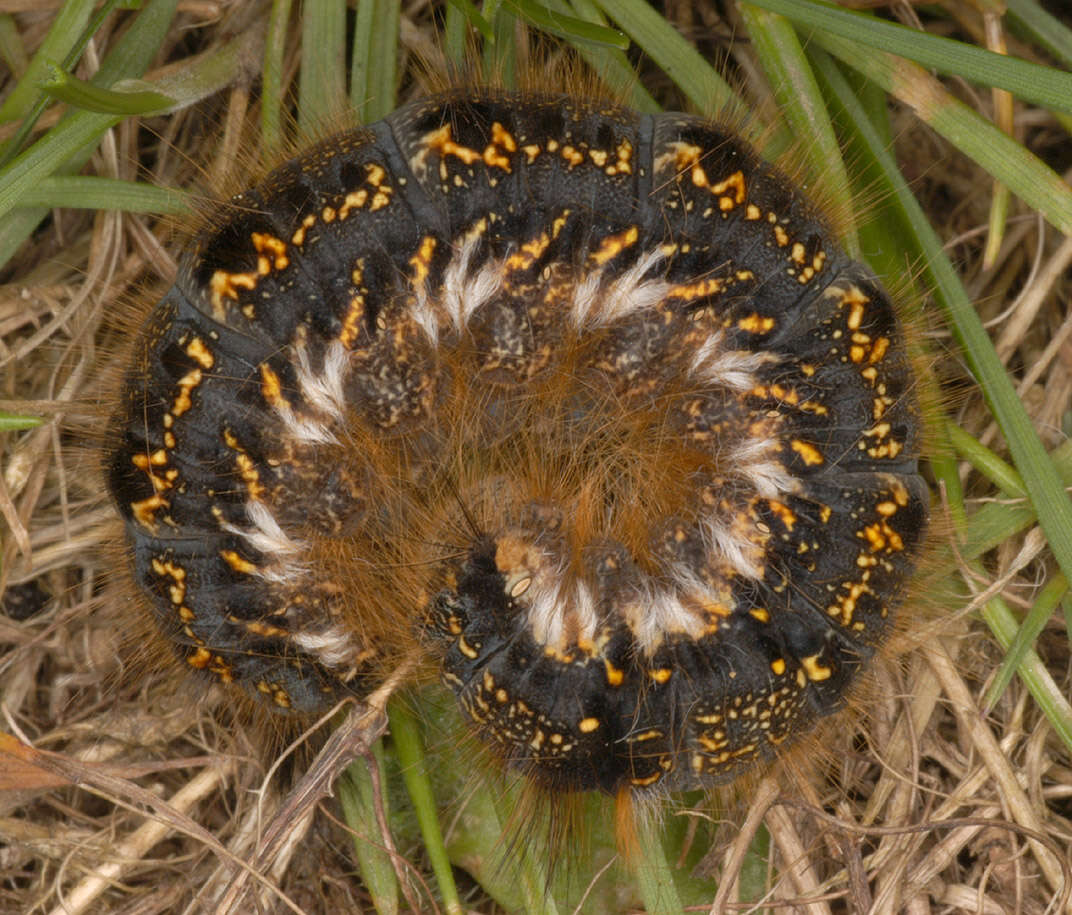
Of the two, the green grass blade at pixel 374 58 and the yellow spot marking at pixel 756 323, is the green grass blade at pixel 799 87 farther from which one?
the green grass blade at pixel 374 58

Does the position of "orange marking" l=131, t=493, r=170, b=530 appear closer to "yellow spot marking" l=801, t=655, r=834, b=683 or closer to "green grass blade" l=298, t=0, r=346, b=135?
"green grass blade" l=298, t=0, r=346, b=135

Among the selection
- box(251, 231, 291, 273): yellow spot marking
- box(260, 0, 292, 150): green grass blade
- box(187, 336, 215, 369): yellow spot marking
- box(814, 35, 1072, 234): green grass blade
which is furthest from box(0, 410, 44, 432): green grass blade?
box(814, 35, 1072, 234): green grass blade

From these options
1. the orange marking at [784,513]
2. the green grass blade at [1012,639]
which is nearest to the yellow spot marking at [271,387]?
the orange marking at [784,513]

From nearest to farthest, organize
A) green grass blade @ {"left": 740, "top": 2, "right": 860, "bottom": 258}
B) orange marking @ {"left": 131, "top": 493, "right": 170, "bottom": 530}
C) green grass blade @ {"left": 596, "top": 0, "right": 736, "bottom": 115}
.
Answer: orange marking @ {"left": 131, "top": 493, "right": 170, "bottom": 530} → green grass blade @ {"left": 740, "top": 2, "right": 860, "bottom": 258} → green grass blade @ {"left": 596, "top": 0, "right": 736, "bottom": 115}

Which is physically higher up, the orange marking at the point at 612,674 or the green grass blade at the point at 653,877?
the orange marking at the point at 612,674

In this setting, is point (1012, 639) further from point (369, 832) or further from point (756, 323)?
point (369, 832)

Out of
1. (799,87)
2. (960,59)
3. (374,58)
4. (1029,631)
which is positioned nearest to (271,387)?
(374,58)

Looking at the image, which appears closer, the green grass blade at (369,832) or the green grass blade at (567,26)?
the green grass blade at (567,26)
